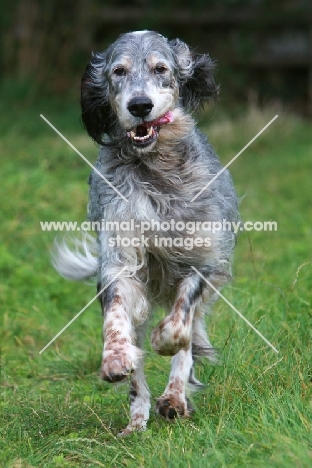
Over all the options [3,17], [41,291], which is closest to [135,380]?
[41,291]

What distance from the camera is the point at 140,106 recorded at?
4160mm

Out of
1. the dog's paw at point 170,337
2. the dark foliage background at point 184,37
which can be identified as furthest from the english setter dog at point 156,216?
the dark foliage background at point 184,37

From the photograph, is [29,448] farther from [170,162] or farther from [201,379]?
[170,162]

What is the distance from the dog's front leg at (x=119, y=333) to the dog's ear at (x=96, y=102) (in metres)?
0.89

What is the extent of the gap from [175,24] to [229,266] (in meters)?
11.5

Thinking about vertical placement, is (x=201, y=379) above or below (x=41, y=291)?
below

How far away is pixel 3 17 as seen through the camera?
15.2 metres

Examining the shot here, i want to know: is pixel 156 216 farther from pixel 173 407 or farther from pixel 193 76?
pixel 193 76

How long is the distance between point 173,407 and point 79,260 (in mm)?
1292

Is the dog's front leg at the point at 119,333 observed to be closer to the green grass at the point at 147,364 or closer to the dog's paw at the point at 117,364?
the dog's paw at the point at 117,364

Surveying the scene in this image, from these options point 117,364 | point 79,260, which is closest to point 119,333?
point 117,364

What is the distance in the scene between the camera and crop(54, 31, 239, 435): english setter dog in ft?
13.8

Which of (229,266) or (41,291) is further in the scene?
(41,291)

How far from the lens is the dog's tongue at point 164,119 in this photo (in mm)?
4355
